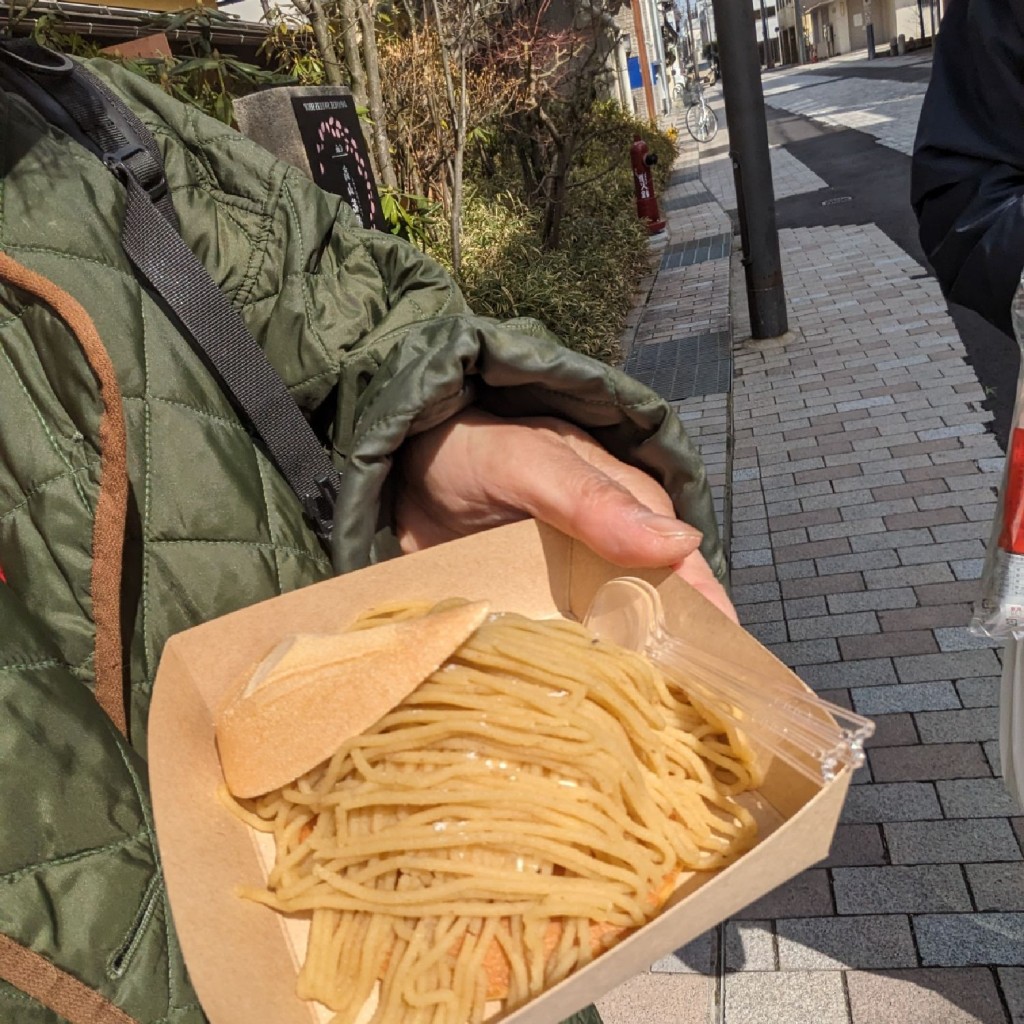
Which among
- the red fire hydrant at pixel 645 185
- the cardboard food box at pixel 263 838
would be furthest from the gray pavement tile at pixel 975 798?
the red fire hydrant at pixel 645 185

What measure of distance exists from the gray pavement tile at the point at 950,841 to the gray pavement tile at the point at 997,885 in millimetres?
37

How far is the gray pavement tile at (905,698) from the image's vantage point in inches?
138

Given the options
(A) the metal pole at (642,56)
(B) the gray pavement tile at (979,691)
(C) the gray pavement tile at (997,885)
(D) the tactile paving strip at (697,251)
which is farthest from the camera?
(A) the metal pole at (642,56)

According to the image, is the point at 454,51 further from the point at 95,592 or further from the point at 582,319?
the point at 95,592

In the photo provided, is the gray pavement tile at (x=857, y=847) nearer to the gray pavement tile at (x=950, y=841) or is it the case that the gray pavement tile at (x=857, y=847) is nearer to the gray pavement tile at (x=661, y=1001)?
the gray pavement tile at (x=950, y=841)

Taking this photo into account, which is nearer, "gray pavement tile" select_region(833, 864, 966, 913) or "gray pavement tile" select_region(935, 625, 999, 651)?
"gray pavement tile" select_region(833, 864, 966, 913)

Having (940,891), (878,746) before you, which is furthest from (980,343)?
(940,891)

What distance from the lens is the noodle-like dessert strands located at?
103 cm

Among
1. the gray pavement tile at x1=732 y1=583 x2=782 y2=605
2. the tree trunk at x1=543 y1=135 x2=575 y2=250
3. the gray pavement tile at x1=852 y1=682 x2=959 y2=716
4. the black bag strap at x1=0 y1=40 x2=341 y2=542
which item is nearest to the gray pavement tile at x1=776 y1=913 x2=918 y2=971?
the gray pavement tile at x1=852 y1=682 x2=959 y2=716

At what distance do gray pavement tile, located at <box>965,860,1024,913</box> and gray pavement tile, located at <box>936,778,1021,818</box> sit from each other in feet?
0.72

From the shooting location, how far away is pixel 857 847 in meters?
3.00

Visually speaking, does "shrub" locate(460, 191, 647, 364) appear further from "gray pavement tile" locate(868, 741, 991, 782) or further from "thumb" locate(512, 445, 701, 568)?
"thumb" locate(512, 445, 701, 568)

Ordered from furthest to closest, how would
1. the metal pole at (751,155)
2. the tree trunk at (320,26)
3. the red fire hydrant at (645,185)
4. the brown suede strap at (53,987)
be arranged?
the red fire hydrant at (645,185), the metal pole at (751,155), the tree trunk at (320,26), the brown suede strap at (53,987)

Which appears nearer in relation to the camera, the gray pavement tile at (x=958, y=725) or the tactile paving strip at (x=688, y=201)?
the gray pavement tile at (x=958, y=725)
